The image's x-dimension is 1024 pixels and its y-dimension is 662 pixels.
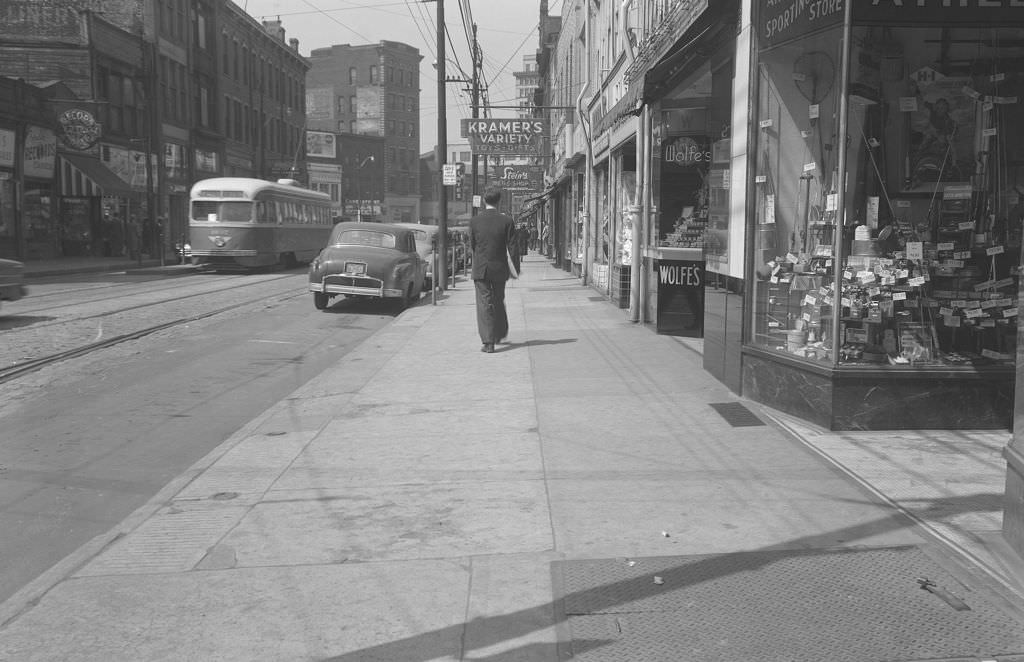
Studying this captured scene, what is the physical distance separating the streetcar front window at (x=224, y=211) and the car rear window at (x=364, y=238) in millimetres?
12080

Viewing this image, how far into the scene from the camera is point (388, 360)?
10805 mm

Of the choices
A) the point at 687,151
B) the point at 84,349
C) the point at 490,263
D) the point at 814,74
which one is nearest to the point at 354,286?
the point at 84,349

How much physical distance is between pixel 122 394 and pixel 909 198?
7.19 meters

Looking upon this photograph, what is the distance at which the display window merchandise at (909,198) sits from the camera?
7.00 metres

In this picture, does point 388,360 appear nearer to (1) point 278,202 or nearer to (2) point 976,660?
(2) point 976,660

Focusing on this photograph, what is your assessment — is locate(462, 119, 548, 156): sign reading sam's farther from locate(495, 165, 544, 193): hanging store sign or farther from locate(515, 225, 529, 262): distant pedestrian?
locate(495, 165, 544, 193): hanging store sign

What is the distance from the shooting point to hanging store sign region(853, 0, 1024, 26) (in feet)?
22.2

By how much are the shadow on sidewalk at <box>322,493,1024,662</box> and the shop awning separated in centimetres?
3603

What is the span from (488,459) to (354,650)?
9.12 ft

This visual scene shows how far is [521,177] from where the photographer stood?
151 ft

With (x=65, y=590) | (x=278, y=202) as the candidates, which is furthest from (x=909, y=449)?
(x=278, y=202)

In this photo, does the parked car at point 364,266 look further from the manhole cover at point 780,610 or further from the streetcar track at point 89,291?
the manhole cover at point 780,610

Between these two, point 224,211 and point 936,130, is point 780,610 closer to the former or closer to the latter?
point 936,130

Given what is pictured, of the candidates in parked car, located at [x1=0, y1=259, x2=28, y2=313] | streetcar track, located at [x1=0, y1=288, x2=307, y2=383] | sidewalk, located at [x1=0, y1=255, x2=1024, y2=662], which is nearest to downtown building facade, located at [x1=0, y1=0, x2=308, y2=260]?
parked car, located at [x1=0, y1=259, x2=28, y2=313]
